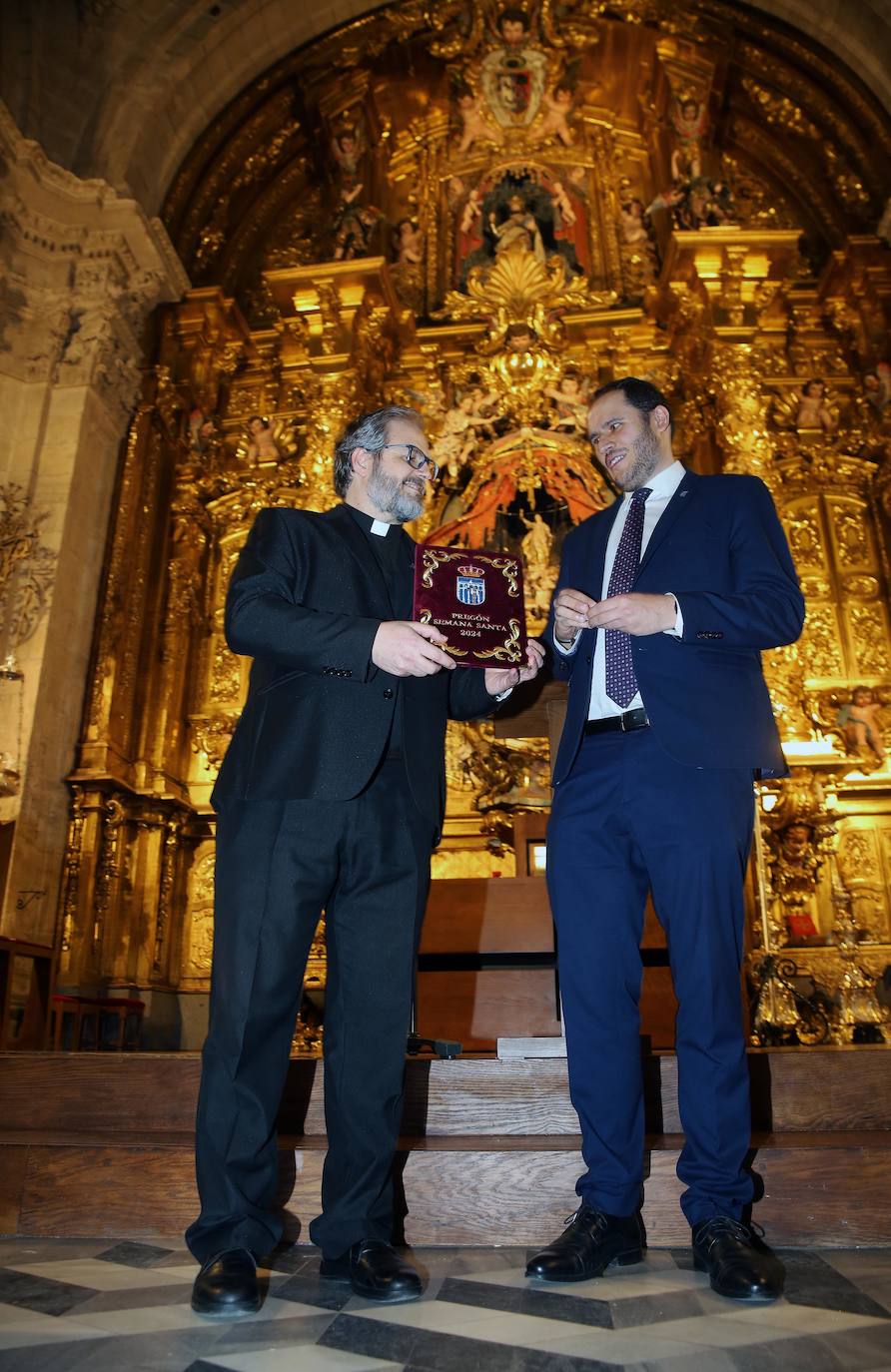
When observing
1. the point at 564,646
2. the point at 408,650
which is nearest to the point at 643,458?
the point at 564,646

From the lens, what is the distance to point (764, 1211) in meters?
1.95

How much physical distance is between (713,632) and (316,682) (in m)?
0.83

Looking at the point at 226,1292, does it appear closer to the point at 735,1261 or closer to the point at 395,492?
the point at 735,1261

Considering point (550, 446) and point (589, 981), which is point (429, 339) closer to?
point (550, 446)

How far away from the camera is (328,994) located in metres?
1.94

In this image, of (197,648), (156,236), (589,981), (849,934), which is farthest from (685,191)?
(589,981)

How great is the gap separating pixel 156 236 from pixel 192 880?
515 cm

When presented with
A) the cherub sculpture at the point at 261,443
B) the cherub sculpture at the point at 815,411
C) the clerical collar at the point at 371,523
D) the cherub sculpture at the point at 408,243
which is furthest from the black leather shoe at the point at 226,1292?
the cherub sculpture at the point at 408,243

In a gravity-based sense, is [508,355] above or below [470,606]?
above

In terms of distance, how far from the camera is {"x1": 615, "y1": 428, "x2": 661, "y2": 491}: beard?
2.31m

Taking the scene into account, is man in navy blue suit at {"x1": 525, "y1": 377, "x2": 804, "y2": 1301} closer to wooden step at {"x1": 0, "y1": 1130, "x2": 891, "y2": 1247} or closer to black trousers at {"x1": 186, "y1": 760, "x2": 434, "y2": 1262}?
wooden step at {"x1": 0, "y1": 1130, "x2": 891, "y2": 1247}

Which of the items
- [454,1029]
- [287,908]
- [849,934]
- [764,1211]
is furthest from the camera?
[849,934]

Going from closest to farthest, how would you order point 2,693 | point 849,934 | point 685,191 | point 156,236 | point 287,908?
point 287,908, point 849,934, point 2,693, point 156,236, point 685,191

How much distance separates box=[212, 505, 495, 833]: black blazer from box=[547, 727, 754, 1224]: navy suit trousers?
35 cm
